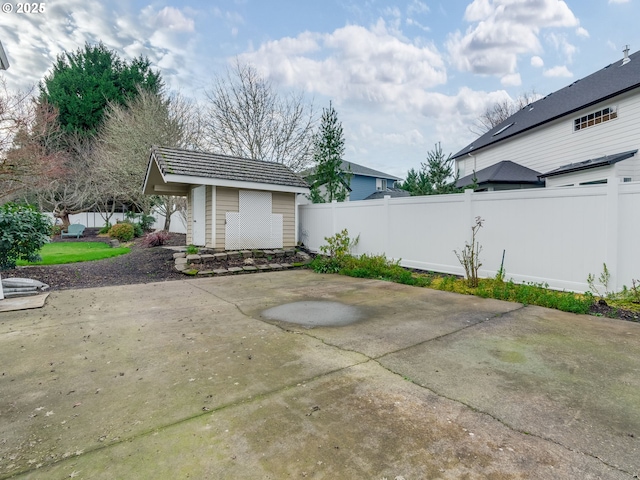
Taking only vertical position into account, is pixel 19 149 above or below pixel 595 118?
below

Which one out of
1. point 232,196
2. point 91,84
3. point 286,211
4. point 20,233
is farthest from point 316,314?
point 91,84

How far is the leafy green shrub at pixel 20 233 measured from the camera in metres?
6.81

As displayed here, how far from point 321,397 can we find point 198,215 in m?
8.88

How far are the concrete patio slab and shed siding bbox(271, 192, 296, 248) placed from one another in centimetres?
625

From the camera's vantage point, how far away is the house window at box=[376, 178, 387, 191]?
1062 inches

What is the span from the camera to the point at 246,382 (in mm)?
2568

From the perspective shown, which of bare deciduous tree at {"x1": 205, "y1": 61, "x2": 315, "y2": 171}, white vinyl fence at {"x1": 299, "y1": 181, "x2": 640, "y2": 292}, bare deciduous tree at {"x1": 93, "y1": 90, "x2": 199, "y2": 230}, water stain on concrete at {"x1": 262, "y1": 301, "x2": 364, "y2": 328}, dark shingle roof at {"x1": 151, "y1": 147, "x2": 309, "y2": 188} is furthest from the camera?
bare deciduous tree at {"x1": 205, "y1": 61, "x2": 315, "y2": 171}

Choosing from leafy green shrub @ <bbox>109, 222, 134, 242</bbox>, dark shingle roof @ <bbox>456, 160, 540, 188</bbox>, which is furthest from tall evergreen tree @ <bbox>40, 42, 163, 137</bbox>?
dark shingle roof @ <bbox>456, 160, 540, 188</bbox>

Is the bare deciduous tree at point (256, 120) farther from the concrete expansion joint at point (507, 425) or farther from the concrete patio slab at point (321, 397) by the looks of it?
the concrete expansion joint at point (507, 425)

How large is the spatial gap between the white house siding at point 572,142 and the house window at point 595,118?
0.41 feet

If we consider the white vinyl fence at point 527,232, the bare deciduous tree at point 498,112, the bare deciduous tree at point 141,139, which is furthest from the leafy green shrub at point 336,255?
the bare deciduous tree at point 498,112

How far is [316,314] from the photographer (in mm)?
4574

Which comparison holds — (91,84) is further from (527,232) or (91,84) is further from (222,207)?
(527,232)

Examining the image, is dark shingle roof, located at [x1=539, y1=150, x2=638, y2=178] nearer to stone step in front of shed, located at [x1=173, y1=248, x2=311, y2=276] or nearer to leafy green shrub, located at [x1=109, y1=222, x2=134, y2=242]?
stone step in front of shed, located at [x1=173, y1=248, x2=311, y2=276]
